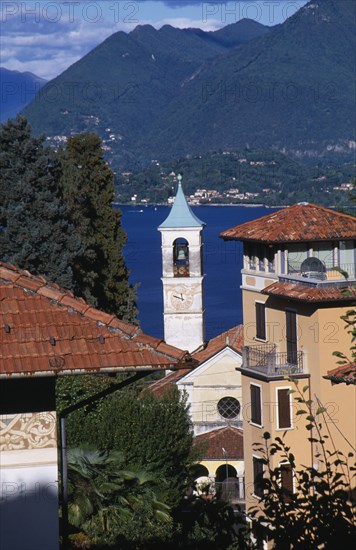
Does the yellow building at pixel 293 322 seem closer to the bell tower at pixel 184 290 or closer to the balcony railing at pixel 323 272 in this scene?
the balcony railing at pixel 323 272

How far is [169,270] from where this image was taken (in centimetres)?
4022

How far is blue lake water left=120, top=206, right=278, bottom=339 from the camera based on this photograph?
75.3 m

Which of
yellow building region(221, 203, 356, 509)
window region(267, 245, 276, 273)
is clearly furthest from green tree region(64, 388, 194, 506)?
window region(267, 245, 276, 273)

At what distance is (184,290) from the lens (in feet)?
131

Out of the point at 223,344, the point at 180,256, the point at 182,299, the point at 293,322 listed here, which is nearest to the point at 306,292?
the point at 293,322

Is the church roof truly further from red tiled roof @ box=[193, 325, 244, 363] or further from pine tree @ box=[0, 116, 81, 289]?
pine tree @ box=[0, 116, 81, 289]

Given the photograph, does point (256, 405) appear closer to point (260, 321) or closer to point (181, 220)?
point (260, 321)

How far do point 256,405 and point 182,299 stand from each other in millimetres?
→ 15895

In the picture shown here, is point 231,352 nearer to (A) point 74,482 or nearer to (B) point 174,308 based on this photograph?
(B) point 174,308

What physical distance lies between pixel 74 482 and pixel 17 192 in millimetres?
23927

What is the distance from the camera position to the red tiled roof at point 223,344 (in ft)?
115

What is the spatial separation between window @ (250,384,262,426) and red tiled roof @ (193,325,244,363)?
940 cm

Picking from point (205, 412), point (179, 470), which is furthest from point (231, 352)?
point (179, 470)

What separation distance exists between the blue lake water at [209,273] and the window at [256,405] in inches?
1669
